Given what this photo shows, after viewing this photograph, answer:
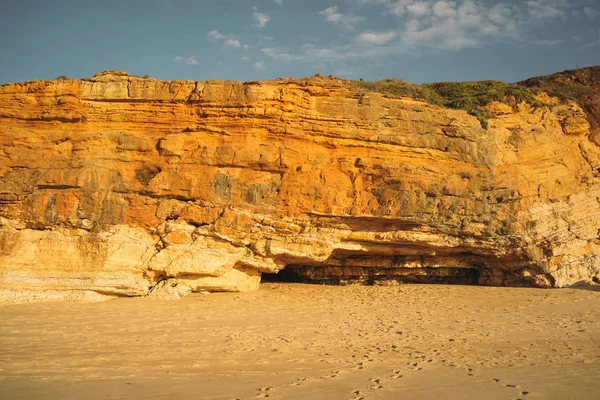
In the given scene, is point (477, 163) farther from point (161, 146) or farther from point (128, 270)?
point (128, 270)

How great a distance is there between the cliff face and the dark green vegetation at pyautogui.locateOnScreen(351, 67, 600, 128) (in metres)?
1.63

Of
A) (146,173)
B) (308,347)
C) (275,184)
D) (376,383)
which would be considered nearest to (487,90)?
(275,184)

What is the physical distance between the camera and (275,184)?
41.0 feet

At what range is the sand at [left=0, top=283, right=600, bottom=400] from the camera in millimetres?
4961

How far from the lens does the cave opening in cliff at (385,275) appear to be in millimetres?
13867

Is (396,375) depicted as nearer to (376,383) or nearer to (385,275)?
(376,383)

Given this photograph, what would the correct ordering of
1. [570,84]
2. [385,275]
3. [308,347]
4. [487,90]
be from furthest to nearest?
[570,84] < [487,90] < [385,275] < [308,347]

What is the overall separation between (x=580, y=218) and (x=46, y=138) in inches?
659

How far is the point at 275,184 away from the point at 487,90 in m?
9.27

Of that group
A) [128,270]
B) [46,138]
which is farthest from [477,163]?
[46,138]

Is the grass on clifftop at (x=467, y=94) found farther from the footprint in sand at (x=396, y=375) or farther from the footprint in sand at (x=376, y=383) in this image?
the footprint in sand at (x=376, y=383)

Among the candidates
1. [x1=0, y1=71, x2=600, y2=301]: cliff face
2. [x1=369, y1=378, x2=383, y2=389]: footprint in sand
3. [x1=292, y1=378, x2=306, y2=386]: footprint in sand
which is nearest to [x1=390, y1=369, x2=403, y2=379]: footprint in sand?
[x1=369, y1=378, x2=383, y2=389]: footprint in sand

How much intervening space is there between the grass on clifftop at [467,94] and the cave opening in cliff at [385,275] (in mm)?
5310

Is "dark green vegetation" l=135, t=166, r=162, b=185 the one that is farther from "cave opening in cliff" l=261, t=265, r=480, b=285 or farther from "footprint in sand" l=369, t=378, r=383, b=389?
"footprint in sand" l=369, t=378, r=383, b=389
